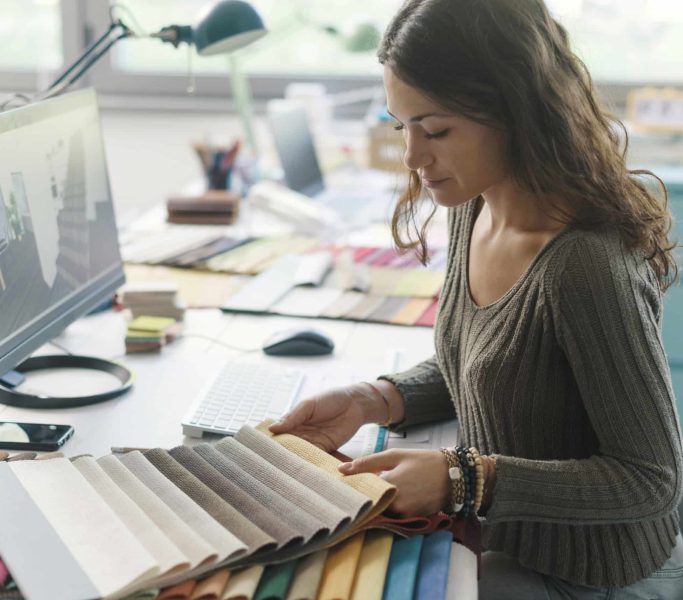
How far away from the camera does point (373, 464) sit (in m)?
1.02

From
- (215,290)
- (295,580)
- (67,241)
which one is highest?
(67,241)

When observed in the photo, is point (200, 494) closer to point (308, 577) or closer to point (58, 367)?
point (308, 577)

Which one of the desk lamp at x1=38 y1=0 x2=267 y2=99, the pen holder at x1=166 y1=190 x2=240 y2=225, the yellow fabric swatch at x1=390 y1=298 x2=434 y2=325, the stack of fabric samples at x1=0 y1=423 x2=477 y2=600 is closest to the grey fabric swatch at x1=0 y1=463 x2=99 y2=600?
the stack of fabric samples at x1=0 y1=423 x2=477 y2=600

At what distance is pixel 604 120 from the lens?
1.18 m

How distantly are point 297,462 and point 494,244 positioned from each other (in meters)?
0.43

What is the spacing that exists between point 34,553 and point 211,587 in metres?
0.16

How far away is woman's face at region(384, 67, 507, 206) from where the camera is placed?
111cm

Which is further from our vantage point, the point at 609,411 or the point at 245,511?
the point at 609,411

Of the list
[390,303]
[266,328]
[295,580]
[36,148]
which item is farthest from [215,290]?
[295,580]

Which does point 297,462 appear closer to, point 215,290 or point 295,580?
point 295,580

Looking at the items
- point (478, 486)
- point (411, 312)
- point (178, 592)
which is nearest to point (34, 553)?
point (178, 592)

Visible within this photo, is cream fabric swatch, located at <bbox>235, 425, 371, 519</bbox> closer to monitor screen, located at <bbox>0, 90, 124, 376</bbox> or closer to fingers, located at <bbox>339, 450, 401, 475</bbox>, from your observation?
fingers, located at <bbox>339, 450, 401, 475</bbox>

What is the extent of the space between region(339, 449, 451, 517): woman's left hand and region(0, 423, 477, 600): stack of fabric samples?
2 cm

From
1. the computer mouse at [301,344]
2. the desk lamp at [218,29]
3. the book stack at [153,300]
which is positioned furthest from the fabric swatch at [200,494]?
the desk lamp at [218,29]
